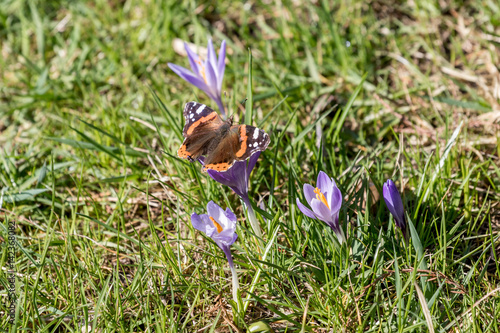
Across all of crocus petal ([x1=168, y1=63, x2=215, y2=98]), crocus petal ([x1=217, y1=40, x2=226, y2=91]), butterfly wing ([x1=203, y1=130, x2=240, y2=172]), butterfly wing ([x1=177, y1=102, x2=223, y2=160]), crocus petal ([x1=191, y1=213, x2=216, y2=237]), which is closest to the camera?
crocus petal ([x1=191, y1=213, x2=216, y2=237])

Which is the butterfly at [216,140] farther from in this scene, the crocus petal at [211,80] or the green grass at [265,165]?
the crocus petal at [211,80]

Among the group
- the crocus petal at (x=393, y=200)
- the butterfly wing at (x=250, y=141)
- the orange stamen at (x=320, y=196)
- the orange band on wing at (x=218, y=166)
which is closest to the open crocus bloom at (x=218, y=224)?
the orange band on wing at (x=218, y=166)

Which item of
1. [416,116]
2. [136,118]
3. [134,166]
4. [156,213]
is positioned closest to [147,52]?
[136,118]

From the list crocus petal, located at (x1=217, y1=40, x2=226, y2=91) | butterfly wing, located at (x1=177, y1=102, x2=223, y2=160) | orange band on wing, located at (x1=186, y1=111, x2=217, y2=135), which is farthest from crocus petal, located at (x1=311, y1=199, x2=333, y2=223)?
crocus petal, located at (x1=217, y1=40, x2=226, y2=91)

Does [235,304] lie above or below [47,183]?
below

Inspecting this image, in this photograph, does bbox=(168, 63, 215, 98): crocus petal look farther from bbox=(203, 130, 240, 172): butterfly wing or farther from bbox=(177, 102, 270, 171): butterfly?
bbox=(203, 130, 240, 172): butterfly wing

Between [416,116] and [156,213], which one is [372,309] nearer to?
[156,213]
